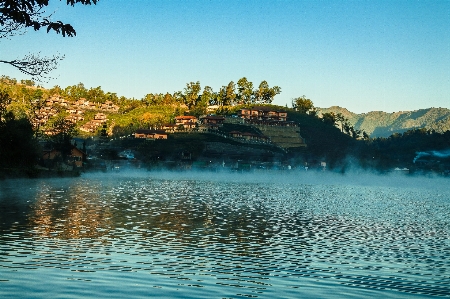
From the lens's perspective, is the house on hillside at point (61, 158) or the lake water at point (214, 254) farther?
the house on hillside at point (61, 158)

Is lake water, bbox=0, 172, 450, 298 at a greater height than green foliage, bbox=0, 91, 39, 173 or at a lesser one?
lesser

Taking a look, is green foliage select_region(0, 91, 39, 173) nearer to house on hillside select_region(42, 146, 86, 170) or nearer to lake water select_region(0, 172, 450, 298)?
house on hillside select_region(42, 146, 86, 170)

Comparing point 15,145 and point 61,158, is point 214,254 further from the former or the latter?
point 61,158

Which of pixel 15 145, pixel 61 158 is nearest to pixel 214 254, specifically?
pixel 15 145

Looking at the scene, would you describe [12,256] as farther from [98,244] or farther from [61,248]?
[98,244]

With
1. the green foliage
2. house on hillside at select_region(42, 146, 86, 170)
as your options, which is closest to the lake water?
the green foliage

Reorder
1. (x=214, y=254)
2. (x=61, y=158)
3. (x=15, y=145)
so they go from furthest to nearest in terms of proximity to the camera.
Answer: (x=61, y=158) → (x=15, y=145) → (x=214, y=254)

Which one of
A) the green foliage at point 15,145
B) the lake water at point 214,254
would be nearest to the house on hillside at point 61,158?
the green foliage at point 15,145

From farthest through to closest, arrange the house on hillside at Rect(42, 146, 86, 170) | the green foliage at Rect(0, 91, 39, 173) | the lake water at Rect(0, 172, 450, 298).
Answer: the house on hillside at Rect(42, 146, 86, 170)
the green foliage at Rect(0, 91, 39, 173)
the lake water at Rect(0, 172, 450, 298)

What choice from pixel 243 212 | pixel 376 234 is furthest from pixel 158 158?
pixel 376 234

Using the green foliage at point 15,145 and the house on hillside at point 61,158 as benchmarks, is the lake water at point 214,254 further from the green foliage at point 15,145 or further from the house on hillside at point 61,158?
the house on hillside at point 61,158

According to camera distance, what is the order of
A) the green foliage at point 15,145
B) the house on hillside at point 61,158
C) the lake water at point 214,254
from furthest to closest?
the house on hillside at point 61,158
the green foliage at point 15,145
the lake water at point 214,254

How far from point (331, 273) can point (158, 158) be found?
6447 inches

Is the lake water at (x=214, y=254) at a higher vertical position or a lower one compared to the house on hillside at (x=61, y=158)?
lower
